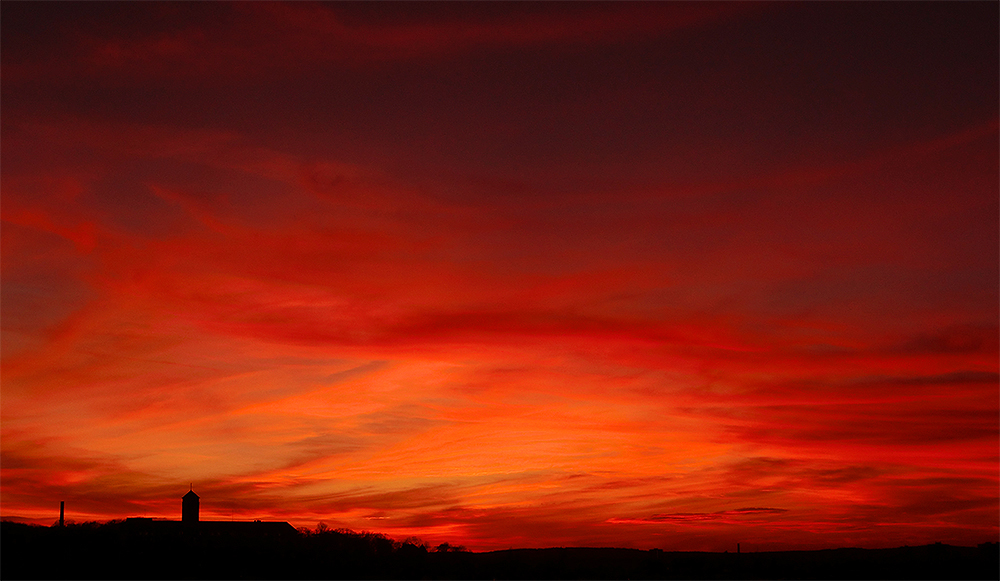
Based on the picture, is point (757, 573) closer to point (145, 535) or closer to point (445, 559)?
point (445, 559)

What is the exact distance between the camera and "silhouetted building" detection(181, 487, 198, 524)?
95.6 meters

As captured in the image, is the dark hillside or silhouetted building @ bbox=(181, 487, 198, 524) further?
silhouetted building @ bbox=(181, 487, 198, 524)

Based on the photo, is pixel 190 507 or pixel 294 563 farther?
pixel 190 507

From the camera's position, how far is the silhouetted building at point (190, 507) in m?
95.6

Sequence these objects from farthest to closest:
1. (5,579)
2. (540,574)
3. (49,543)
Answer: (540,574), (49,543), (5,579)

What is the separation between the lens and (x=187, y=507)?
96812 mm

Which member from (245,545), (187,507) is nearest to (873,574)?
(245,545)

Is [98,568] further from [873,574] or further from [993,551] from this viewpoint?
[993,551]

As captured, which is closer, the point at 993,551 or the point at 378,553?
the point at 378,553

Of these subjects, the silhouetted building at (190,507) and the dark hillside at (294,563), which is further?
the silhouetted building at (190,507)

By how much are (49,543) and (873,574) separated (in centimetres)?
4681

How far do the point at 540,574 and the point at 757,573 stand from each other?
13.9m

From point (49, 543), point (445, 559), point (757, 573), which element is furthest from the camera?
point (445, 559)

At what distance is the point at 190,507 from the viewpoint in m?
96.9
